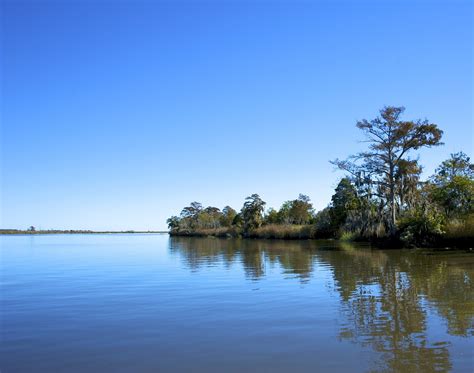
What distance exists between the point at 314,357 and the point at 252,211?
77.8m

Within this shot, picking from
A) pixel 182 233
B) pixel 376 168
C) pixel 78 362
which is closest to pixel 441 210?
pixel 376 168

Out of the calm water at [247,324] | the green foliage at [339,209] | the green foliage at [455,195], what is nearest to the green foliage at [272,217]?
the green foliage at [339,209]

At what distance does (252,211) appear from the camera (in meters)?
84.9

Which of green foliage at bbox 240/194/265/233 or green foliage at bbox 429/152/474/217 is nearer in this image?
green foliage at bbox 429/152/474/217

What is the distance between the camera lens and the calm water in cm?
707

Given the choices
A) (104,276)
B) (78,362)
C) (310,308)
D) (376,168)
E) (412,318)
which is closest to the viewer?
(78,362)

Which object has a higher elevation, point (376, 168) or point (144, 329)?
point (376, 168)

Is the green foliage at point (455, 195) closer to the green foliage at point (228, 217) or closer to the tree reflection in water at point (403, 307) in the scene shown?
the tree reflection in water at point (403, 307)

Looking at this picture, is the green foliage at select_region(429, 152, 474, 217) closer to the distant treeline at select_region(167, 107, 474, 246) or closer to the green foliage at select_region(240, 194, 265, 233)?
the distant treeline at select_region(167, 107, 474, 246)

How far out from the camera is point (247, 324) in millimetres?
9812

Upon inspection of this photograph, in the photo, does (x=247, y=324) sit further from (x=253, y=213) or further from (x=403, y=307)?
(x=253, y=213)

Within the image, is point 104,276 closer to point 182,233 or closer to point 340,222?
point 340,222

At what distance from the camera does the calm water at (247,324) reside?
7.07 m

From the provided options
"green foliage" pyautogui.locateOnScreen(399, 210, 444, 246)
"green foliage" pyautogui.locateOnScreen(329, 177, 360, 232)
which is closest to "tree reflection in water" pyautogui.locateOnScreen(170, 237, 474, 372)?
"green foliage" pyautogui.locateOnScreen(399, 210, 444, 246)
